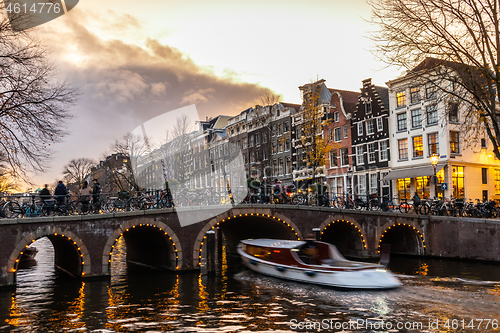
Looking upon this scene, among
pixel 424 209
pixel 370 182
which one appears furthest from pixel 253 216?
pixel 370 182

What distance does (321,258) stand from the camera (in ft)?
67.3

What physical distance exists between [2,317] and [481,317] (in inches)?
578

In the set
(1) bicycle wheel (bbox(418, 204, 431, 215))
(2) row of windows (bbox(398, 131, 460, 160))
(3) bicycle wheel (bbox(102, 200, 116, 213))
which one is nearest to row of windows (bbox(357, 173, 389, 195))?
(2) row of windows (bbox(398, 131, 460, 160))

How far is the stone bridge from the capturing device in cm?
2109

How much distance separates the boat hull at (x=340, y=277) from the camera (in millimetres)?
17609

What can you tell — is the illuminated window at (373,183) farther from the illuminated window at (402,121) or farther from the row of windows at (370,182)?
the illuminated window at (402,121)

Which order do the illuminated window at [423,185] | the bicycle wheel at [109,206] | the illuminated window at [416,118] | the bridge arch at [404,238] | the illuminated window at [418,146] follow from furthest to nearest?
the illuminated window at [416,118] < the illuminated window at [418,146] < the illuminated window at [423,185] < the bridge arch at [404,238] < the bicycle wheel at [109,206]

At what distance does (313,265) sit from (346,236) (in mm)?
11326

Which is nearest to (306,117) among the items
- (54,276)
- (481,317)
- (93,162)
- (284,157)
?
(284,157)

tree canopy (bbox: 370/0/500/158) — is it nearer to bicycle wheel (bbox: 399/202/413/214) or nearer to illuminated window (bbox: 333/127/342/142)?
bicycle wheel (bbox: 399/202/413/214)

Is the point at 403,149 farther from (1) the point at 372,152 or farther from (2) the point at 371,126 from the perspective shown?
(2) the point at 371,126

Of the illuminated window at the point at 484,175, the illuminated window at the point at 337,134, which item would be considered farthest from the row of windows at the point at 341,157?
the illuminated window at the point at 484,175

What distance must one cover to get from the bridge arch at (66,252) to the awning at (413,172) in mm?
26735

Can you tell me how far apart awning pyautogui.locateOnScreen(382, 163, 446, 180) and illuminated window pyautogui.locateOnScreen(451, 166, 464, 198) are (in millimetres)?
1474
